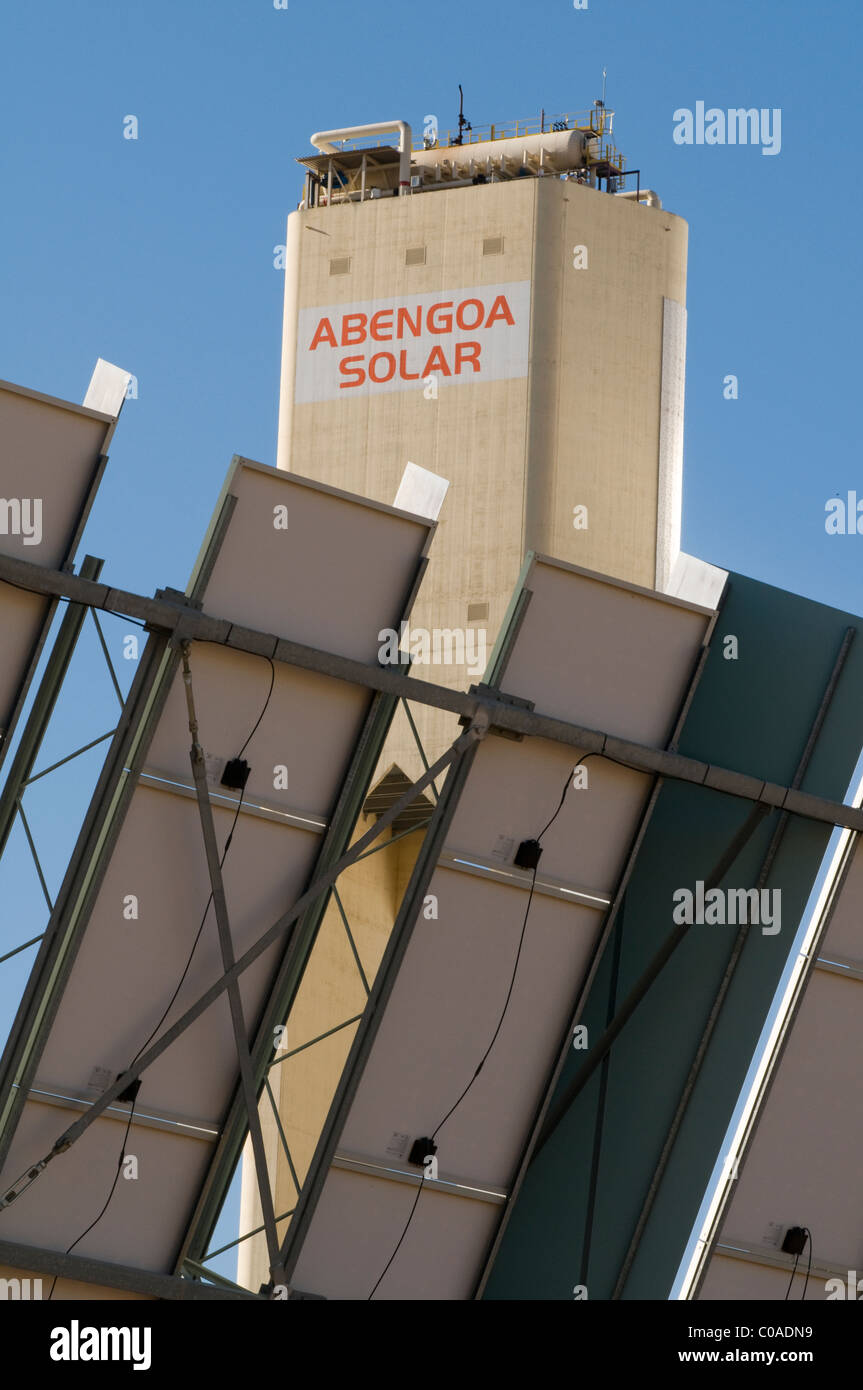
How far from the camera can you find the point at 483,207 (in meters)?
29.1

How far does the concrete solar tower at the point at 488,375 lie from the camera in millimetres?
28016

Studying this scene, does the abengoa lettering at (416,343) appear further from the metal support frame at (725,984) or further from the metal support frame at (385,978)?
the metal support frame at (385,978)

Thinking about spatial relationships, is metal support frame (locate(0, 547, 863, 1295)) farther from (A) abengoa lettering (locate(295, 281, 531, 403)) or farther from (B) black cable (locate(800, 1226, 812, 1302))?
(A) abengoa lettering (locate(295, 281, 531, 403))

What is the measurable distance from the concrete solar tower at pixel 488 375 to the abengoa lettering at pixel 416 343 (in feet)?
0.09

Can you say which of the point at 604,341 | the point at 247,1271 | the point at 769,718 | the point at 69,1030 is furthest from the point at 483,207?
the point at 69,1030

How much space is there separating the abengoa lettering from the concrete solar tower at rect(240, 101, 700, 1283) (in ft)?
0.09

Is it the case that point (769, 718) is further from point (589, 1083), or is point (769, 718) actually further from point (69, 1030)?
point (69, 1030)

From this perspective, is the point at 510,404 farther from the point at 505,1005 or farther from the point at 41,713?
the point at 41,713

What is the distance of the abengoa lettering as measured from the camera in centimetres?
2811

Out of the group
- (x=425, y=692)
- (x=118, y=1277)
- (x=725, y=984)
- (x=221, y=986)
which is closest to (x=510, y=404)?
(x=725, y=984)

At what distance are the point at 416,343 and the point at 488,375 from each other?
1078mm

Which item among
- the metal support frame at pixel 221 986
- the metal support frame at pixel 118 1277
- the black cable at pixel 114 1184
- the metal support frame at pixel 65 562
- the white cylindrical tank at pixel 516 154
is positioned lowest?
the metal support frame at pixel 118 1277

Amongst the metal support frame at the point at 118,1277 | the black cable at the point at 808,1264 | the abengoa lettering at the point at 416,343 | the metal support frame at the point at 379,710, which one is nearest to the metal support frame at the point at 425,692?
the metal support frame at the point at 379,710

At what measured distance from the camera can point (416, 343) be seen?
2814cm
